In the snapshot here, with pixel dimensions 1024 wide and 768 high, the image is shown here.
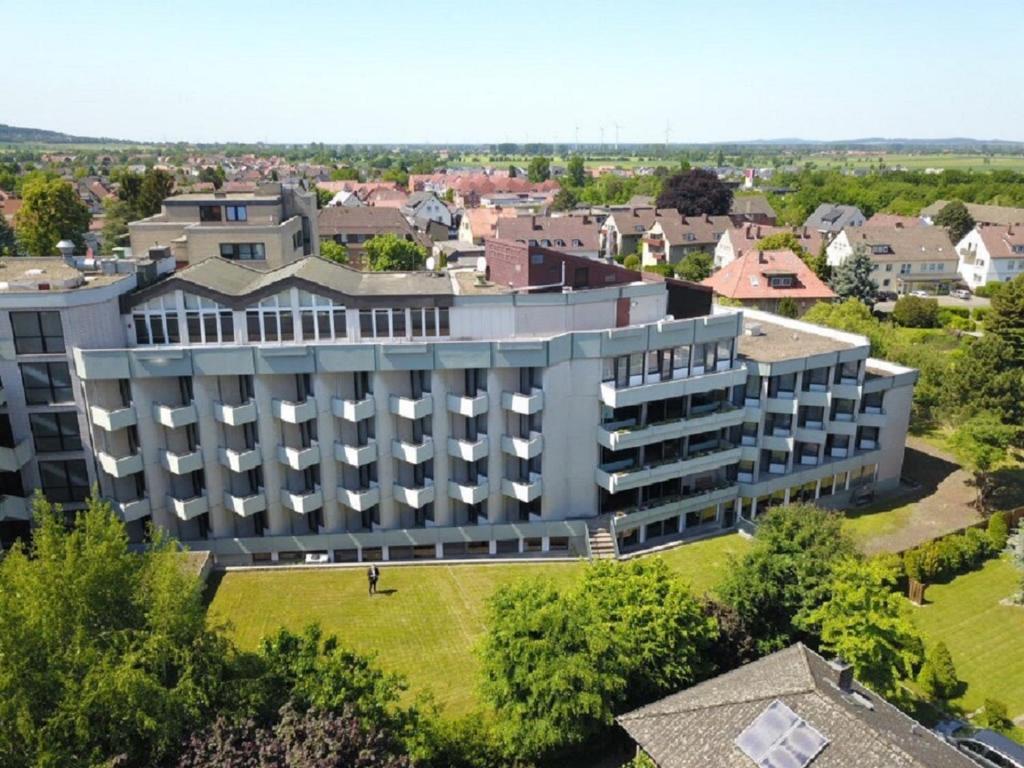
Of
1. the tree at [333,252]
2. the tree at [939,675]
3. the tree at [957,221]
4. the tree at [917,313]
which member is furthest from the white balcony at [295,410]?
the tree at [957,221]

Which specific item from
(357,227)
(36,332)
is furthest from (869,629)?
(357,227)

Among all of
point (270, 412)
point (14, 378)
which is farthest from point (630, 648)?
point (14, 378)

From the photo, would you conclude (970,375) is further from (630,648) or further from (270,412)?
(270,412)

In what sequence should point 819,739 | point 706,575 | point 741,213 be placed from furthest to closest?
point 741,213
point 706,575
point 819,739

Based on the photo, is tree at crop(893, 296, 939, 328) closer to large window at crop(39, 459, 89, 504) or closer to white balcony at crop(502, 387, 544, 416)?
white balcony at crop(502, 387, 544, 416)

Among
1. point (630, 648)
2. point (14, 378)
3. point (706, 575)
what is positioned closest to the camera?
point (630, 648)

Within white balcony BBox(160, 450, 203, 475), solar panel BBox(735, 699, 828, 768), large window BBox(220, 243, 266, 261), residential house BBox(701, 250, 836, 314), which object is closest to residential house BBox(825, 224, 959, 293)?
residential house BBox(701, 250, 836, 314)
